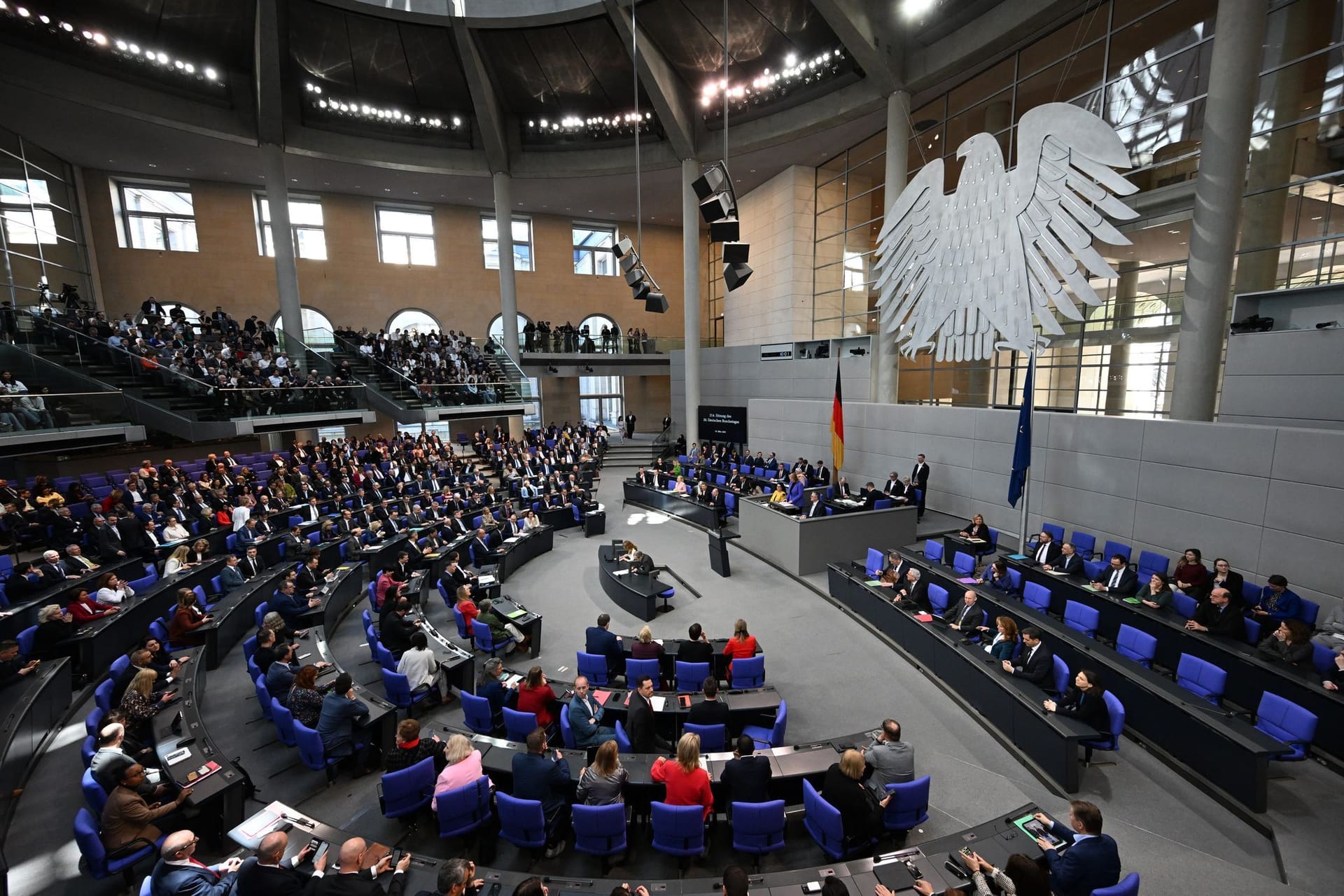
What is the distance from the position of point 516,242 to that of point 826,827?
2771 centimetres

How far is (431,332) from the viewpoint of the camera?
23.8 meters

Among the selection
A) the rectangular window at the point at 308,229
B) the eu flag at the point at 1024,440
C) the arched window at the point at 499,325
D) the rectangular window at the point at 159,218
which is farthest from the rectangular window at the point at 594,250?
the eu flag at the point at 1024,440

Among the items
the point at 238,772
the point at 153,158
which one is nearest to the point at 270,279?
the point at 153,158

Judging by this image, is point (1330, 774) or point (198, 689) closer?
point (1330, 774)

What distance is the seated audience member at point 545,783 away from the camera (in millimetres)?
4375

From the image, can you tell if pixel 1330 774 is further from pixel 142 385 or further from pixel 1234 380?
pixel 142 385

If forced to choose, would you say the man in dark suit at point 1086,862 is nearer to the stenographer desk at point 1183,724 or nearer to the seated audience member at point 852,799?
the seated audience member at point 852,799

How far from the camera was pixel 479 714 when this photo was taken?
5781 millimetres

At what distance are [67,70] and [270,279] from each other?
849 cm

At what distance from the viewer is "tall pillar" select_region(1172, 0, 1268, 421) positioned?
810 centimetres

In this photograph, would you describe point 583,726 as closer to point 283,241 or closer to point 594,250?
point 283,241

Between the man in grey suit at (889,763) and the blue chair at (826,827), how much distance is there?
0.42 meters

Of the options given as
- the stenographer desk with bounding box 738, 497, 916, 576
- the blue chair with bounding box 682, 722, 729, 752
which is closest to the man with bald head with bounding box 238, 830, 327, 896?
the blue chair with bounding box 682, 722, 729, 752

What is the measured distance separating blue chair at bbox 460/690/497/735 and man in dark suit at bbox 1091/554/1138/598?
7647 millimetres
